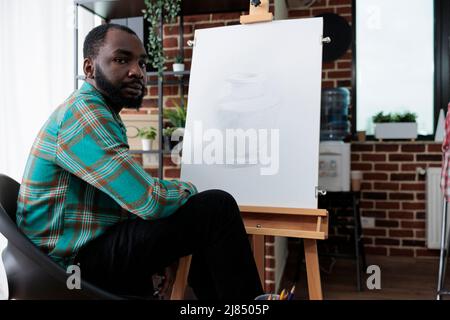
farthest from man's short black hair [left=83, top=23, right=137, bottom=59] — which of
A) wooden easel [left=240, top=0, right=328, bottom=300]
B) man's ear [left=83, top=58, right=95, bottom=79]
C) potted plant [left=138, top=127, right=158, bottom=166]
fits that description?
potted plant [left=138, top=127, right=158, bottom=166]

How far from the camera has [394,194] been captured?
117 inches

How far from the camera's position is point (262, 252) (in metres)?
1.61

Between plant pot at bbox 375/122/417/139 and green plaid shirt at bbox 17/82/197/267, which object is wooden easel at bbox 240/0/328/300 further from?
plant pot at bbox 375/122/417/139

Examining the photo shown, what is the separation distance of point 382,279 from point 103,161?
6.75ft

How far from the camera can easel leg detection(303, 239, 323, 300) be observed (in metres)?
1.38

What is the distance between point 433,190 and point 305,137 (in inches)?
69.4

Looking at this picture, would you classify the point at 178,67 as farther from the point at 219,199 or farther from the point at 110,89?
the point at 219,199

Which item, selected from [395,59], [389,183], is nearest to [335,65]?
[395,59]

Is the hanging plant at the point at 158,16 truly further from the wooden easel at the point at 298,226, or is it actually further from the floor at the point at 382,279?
the floor at the point at 382,279

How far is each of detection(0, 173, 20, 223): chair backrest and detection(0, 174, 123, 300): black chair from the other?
0.14 metres

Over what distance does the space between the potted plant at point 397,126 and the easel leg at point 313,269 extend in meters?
1.82

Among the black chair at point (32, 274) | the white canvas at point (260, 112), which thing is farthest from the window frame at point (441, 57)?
the black chair at point (32, 274)

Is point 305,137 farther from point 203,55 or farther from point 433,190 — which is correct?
point 433,190
